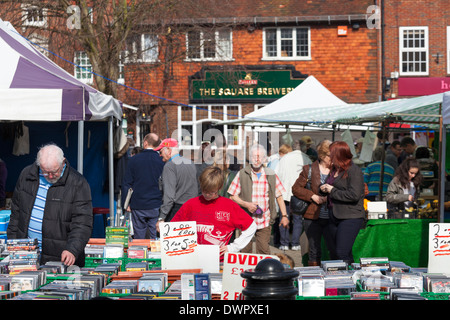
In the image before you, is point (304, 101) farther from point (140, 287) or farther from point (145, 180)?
point (140, 287)

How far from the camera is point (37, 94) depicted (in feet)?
26.4

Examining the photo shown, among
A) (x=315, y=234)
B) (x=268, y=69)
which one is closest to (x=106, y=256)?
(x=315, y=234)

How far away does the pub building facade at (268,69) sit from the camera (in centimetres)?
2857

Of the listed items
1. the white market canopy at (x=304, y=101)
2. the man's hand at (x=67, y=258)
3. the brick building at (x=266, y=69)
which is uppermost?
the brick building at (x=266, y=69)

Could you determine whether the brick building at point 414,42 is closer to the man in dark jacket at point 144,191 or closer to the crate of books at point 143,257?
the man in dark jacket at point 144,191

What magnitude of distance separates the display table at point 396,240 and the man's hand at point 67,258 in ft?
14.0

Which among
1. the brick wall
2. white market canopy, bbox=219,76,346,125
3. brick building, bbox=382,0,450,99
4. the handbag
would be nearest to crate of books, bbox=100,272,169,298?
the handbag

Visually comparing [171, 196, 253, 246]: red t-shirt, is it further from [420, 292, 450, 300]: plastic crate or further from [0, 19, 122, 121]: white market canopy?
[0, 19, 122, 121]: white market canopy

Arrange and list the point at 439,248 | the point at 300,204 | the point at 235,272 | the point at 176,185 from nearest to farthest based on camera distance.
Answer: the point at 235,272 → the point at 439,248 → the point at 300,204 → the point at 176,185

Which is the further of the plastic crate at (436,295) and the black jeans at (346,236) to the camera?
the black jeans at (346,236)

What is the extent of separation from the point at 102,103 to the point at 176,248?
13.7 feet

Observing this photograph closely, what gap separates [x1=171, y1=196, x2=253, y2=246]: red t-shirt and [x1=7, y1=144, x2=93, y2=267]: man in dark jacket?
37.7 inches

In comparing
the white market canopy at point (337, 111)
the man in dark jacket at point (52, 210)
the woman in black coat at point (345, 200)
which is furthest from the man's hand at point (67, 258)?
the white market canopy at point (337, 111)

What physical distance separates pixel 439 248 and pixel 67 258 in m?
3.05
